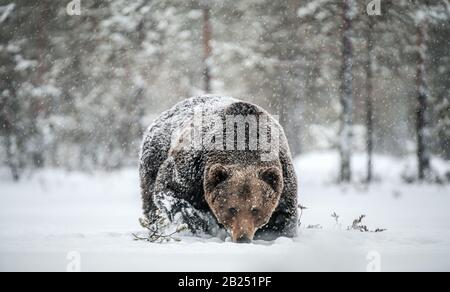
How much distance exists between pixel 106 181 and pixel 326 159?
9.39m

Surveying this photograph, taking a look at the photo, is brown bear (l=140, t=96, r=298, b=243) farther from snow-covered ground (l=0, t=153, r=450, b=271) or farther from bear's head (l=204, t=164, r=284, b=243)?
snow-covered ground (l=0, t=153, r=450, b=271)

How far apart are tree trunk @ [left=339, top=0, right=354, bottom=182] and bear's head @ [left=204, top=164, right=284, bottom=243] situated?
8911 millimetres

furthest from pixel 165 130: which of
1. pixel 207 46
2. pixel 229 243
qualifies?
pixel 207 46

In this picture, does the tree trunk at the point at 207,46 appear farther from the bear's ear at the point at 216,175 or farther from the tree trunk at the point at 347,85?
the bear's ear at the point at 216,175

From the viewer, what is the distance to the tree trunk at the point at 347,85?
44.8 ft

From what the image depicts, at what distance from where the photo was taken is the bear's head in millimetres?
5215

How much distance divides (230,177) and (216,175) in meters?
0.15

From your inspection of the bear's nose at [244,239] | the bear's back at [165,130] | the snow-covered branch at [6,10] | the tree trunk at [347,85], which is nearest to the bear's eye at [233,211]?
the bear's nose at [244,239]

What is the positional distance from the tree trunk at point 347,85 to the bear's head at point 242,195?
891 cm

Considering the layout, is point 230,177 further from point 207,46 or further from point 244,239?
point 207,46

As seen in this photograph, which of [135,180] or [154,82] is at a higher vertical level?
[154,82]

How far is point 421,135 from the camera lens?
47.1ft
